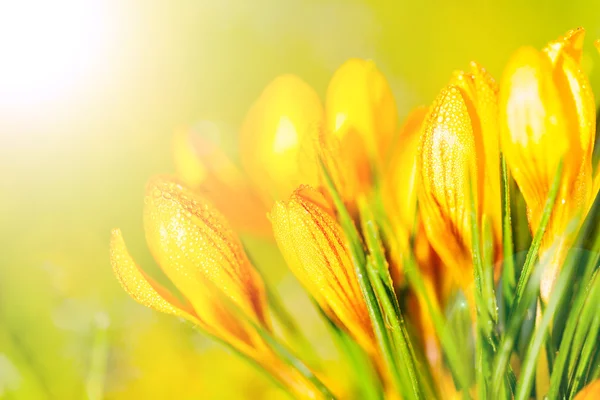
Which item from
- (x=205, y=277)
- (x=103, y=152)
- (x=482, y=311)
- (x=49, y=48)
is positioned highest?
(x=49, y=48)

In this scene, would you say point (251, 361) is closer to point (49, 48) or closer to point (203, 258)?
point (203, 258)

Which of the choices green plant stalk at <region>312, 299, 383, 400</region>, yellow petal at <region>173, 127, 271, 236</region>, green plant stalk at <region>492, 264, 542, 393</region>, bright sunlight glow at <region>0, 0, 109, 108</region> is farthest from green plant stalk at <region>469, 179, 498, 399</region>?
bright sunlight glow at <region>0, 0, 109, 108</region>

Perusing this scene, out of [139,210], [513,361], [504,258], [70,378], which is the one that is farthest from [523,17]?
[70,378]

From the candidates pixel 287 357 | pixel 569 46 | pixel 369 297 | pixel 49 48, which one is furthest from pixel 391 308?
pixel 49 48

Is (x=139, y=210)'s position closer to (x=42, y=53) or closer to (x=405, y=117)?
(x=42, y=53)

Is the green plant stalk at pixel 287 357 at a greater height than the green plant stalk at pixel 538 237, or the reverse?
the green plant stalk at pixel 287 357

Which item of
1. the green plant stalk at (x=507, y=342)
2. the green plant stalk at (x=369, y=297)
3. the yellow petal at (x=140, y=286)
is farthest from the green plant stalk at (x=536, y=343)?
the yellow petal at (x=140, y=286)

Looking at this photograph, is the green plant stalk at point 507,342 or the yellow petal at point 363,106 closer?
the green plant stalk at point 507,342

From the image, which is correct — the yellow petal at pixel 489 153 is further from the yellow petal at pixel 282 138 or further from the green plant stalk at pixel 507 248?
the yellow petal at pixel 282 138
